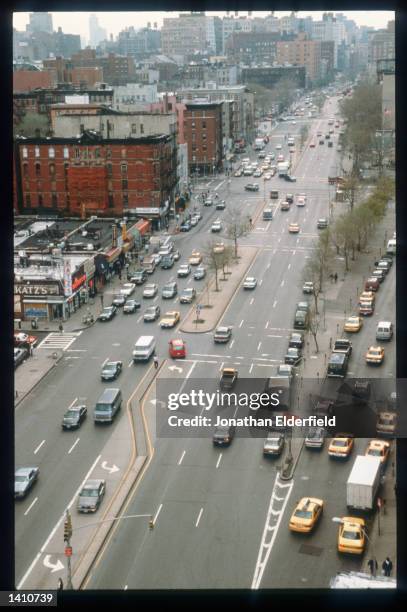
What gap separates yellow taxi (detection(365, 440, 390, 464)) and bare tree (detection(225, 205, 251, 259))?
8.12 m

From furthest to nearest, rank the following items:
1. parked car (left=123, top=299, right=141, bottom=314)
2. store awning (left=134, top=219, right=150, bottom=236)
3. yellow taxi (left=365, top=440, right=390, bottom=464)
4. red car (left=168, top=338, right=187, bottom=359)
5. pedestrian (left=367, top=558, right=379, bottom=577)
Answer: store awning (left=134, top=219, right=150, bottom=236) → parked car (left=123, top=299, right=141, bottom=314) → red car (left=168, top=338, right=187, bottom=359) → yellow taxi (left=365, top=440, right=390, bottom=464) → pedestrian (left=367, top=558, right=379, bottom=577)

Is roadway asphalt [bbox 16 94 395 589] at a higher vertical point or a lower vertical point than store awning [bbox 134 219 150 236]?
lower

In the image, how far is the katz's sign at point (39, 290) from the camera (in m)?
12.4

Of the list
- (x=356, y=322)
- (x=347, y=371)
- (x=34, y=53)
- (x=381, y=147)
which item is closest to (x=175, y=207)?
(x=381, y=147)

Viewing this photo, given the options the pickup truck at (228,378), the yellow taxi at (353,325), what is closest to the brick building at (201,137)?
the yellow taxi at (353,325)

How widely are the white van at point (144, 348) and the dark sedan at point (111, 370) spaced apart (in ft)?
1.16

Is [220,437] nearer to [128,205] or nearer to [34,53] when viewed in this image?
[128,205]

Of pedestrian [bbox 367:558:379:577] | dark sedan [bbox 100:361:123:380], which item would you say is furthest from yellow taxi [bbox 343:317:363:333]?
pedestrian [bbox 367:558:379:577]

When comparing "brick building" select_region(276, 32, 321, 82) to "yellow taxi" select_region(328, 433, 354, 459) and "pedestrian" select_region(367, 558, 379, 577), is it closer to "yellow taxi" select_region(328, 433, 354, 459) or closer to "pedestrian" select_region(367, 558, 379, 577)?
"yellow taxi" select_region(328, 433, 354, 459)

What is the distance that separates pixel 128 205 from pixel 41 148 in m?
2.16

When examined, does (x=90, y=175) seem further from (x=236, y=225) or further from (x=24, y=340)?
(x=24, y=340)

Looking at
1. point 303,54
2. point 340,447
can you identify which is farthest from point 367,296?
point 303,54

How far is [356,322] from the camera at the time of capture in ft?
37.4

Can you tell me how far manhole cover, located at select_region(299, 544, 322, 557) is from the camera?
20.2ft
